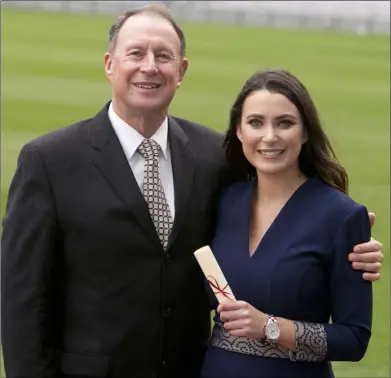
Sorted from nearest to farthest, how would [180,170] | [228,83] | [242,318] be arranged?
1. [242,318]
2. [180,170]
3. [228,83]

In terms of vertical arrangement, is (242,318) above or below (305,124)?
below

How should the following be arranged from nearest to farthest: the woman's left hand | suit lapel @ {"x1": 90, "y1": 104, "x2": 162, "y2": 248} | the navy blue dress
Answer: the woman's left hand, the navy blue dress, suit lapel @ {"x1": 90, "y1": 104, "x2": 162, "y2": 248}

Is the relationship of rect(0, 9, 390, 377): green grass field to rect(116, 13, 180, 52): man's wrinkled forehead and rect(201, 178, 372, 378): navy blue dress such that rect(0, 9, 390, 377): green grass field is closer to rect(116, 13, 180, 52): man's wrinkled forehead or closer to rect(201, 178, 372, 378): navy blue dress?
rect(201, 178, 372, 378): navy blue dress

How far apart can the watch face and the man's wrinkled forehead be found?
0.96 m

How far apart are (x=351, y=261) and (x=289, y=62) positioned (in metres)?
18.1

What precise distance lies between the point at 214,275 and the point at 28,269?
61 centimetres

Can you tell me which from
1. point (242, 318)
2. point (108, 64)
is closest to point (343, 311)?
point (242, 318)

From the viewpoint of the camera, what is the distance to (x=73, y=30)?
80.9ft

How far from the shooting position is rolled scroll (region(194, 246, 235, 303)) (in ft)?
9.82

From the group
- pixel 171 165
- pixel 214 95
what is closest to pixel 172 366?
pixel 171 165

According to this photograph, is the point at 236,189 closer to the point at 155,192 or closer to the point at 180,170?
the point at 180,170

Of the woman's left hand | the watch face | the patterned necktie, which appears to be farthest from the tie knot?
the watch face

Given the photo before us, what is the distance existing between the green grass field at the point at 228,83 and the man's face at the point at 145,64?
3190 mm

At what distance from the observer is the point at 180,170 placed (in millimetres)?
3363
